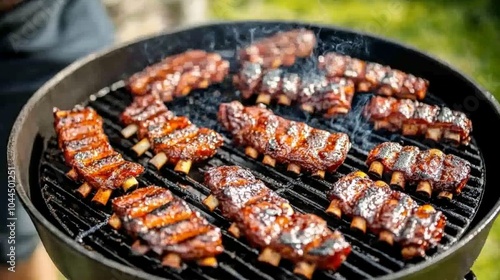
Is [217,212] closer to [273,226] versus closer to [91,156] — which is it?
[273,226]

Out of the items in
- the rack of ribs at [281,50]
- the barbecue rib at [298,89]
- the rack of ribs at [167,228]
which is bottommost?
the rack of ribs at [167,228]

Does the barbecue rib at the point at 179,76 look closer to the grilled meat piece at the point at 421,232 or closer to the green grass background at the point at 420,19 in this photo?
the grilled meat piece at the point at 421,232

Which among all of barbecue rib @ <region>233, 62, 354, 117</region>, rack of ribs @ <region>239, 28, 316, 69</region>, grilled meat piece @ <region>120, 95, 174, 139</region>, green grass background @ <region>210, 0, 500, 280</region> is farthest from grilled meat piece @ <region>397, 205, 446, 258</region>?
green grass background @ <region>210, 0, 500, 280</region>

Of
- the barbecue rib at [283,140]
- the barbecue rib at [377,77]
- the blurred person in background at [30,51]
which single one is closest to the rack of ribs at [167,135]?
the barbecue rib at [283,140]

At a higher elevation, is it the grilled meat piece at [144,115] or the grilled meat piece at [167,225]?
the grilled meat piece at [144,115]

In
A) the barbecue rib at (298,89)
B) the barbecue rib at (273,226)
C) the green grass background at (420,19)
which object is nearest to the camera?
the barbecue rib at (273,226)

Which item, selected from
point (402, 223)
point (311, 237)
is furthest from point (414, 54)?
point (311, 237)

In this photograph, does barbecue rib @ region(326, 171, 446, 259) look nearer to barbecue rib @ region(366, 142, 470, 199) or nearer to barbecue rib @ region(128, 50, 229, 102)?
barbecue rib @ region(366, 142, 470, 199)
